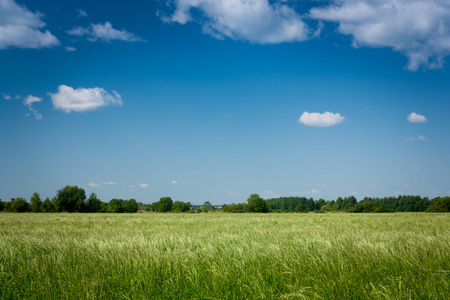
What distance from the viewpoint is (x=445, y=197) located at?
75.7 m

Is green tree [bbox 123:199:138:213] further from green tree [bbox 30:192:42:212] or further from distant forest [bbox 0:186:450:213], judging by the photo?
green tree [bbox 30:192:42:212]

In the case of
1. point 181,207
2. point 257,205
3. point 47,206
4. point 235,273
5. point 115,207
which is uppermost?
point 235,273

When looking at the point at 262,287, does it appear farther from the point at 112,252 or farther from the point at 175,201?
the point at 175,201

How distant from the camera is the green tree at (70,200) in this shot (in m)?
85.6

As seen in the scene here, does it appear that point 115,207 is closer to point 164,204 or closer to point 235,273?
point 164,204

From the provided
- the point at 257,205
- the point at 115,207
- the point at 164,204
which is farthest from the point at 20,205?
the point at 257,205

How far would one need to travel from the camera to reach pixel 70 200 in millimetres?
86188

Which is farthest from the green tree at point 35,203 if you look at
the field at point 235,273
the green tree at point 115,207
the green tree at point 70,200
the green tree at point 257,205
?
the field at point 235,273

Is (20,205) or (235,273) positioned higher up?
(235,273)

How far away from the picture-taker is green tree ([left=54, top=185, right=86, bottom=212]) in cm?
8556

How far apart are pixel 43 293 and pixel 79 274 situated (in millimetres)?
723

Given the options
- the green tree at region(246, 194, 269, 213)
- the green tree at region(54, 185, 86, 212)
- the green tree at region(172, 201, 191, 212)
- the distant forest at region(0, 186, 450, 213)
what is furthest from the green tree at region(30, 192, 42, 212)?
the green tree at region(246, 194, 269, 213)

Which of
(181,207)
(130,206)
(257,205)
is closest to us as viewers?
(130,206)

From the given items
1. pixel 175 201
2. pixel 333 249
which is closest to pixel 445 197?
pixel 333 249
